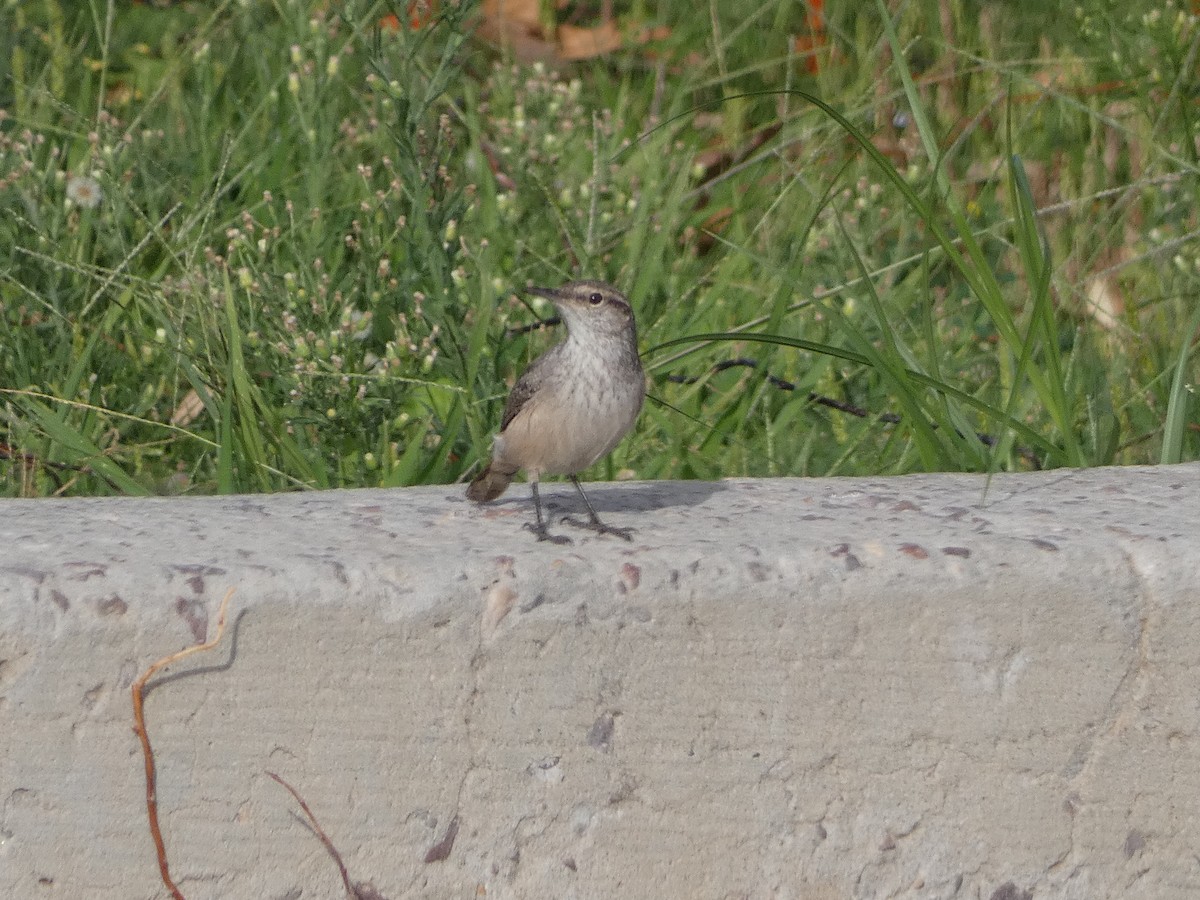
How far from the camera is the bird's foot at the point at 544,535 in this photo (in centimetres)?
308

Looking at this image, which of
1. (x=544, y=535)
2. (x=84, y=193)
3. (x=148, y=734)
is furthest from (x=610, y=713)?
(x=84, y=193)

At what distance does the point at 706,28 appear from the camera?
760 centimetres

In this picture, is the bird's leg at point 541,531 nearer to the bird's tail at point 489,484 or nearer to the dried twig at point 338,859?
the bird's tail at point 489,484

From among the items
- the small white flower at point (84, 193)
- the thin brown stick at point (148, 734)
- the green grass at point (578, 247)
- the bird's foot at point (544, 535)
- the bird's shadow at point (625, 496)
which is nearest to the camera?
the thin brown stick at point (148, 734)

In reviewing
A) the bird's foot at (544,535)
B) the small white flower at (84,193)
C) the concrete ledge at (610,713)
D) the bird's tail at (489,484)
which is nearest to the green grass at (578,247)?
the small white flower at (84,193)

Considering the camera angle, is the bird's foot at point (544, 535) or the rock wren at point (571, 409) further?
the rock wren at point (571, 409)

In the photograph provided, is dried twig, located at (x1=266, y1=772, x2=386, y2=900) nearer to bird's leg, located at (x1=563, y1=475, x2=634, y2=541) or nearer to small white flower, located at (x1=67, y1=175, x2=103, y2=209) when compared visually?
bird's leg, located at (x1=563, y1=475, x2=634, y2=541)

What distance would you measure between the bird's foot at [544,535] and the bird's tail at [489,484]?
0.28 metres

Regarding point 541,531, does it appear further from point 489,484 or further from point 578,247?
point 578,247

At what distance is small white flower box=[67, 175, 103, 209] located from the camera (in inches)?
206

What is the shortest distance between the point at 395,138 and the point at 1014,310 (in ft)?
8.80

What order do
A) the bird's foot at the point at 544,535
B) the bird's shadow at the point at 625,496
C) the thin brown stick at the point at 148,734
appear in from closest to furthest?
the thin brown stick at the point at 148,734 < the bird's foot at the point at 544,535 < the bird's shadow at the point at 625,496

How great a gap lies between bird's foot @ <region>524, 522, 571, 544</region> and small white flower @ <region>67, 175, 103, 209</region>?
2.61 metres

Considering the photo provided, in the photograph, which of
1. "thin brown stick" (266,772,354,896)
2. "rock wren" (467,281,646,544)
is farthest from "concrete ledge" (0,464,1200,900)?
"rock wren" (467,281,646,544)
